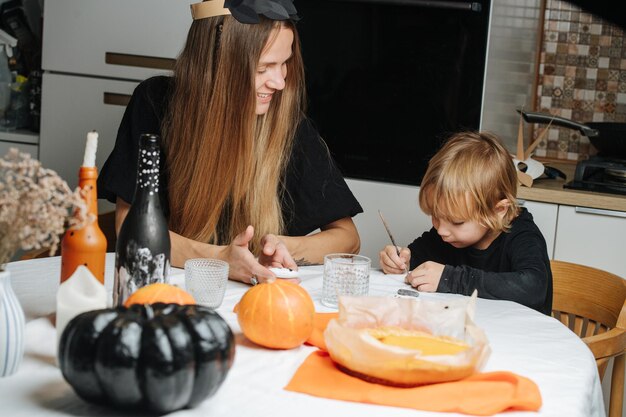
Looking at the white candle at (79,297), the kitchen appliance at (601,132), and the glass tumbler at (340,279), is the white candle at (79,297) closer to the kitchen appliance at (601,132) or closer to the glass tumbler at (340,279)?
the glass tumbler at (340,279)

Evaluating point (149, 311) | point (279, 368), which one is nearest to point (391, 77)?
point (279, 368)

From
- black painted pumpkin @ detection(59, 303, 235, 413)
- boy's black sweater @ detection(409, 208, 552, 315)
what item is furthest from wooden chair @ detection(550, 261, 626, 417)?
black painted pumpkin @ detection(59, 303, 235, 413)

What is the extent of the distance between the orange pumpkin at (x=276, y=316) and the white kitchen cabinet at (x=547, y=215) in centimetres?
138

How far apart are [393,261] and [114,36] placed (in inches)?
60.2

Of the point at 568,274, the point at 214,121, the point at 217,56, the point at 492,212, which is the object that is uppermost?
the point at 217,56

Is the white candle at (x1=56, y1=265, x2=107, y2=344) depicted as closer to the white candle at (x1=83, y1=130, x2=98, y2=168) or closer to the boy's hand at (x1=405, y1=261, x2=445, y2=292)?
the white candle at (x1=83, y1=130, x2=98, y2=168)

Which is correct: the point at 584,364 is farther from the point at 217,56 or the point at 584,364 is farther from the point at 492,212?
the point at 217,56

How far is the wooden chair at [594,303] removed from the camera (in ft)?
6.06

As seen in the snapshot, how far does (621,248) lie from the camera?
2.42 metres

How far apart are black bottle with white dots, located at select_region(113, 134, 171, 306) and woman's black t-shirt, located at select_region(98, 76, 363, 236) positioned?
27.9 inches

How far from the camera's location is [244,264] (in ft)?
5.16

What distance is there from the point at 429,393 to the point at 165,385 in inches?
12.9

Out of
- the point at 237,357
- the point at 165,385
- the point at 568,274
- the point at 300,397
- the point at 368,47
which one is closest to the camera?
the point at 165,385

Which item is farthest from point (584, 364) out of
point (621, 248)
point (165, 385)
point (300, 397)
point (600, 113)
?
point (600, 113)
